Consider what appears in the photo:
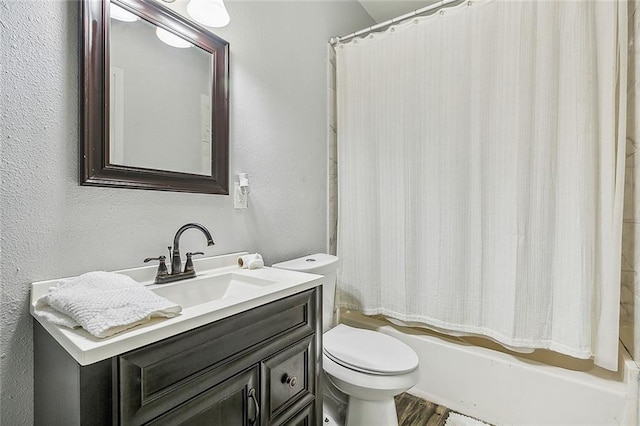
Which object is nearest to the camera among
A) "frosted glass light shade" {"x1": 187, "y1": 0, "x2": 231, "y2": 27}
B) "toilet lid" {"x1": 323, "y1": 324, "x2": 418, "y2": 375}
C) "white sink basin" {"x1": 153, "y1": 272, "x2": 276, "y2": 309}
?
"white sink basin" {"x1": 153, "y1": 272, "x2": 276, "y2": 309}

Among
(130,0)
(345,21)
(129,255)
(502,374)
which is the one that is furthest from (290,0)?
(502,374)

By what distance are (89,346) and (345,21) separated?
91.6 inches

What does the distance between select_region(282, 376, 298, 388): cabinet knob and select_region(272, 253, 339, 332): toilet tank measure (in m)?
0.52

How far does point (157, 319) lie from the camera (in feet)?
2.33

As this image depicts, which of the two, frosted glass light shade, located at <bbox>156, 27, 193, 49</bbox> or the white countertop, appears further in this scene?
frosted glass light shade, located at <bbox>156, 27, 193, 49</bbox>

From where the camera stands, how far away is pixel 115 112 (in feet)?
3.32

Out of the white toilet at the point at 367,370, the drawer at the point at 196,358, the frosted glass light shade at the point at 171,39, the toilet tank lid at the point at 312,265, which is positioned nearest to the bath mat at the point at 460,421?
the white toilet at the point at 367,370

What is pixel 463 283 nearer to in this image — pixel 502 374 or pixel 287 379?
pixel 502 374

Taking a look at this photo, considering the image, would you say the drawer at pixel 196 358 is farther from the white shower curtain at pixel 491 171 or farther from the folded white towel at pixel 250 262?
the white shower curtain at pixel 491 171

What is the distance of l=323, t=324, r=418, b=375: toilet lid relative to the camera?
131 centimetres

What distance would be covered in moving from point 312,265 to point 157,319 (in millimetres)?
890

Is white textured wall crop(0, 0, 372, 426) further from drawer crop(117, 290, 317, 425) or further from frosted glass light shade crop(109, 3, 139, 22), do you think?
drawer crop(117, 290, 317, 425)

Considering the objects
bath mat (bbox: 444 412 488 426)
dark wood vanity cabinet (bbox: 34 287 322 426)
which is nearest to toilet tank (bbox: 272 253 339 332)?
dark wood vanity cabinet (bbox: 34 287 322 426)

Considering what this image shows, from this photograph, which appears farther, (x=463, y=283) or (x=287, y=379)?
(x=463, y=283)
